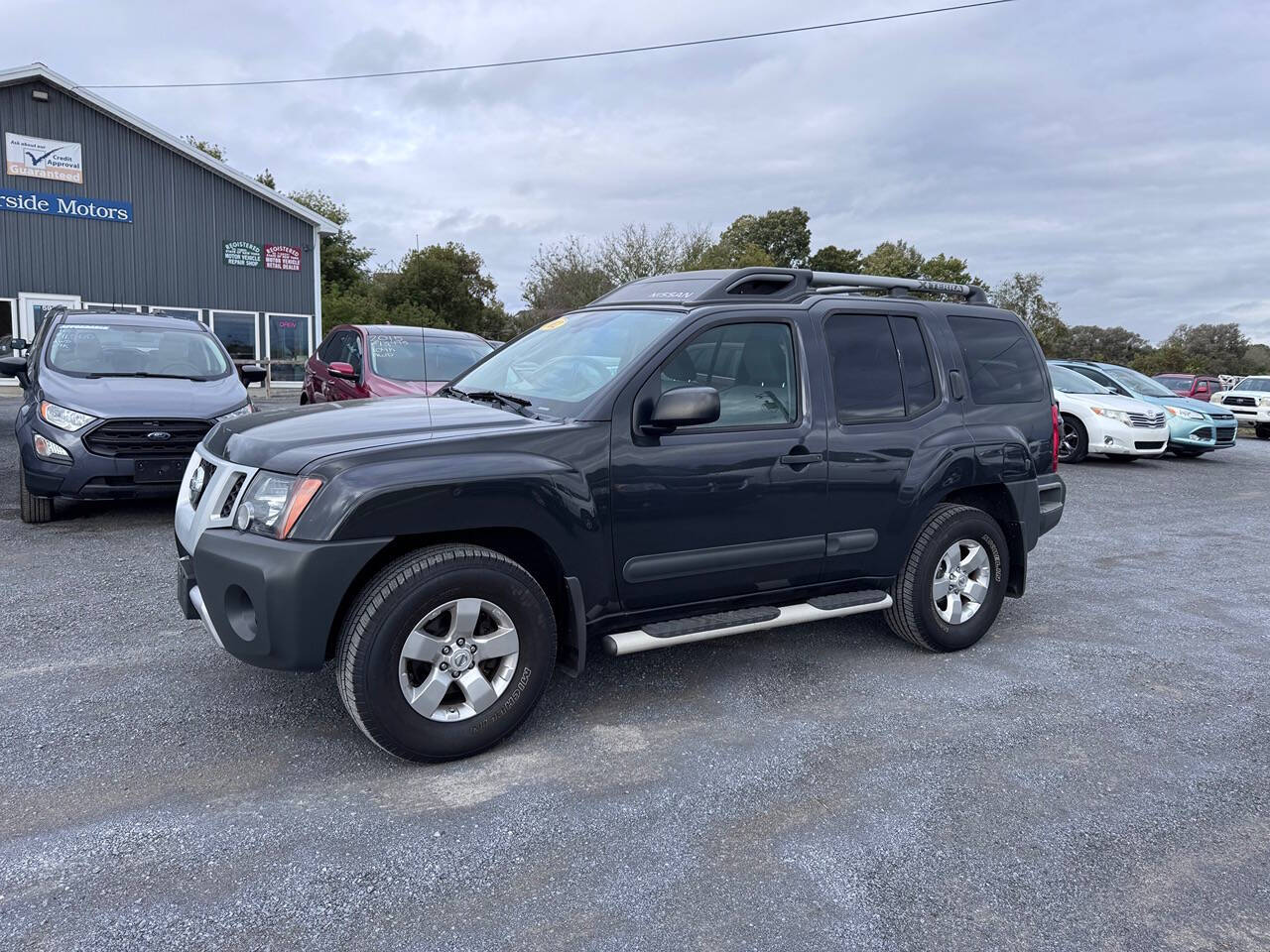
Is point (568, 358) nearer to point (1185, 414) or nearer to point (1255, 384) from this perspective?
point (1185, 414)

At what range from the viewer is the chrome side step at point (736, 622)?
3.62m

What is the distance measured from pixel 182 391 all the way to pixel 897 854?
647 cm

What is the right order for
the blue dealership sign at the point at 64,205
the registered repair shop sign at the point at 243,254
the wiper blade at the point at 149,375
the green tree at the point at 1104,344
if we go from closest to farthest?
the wiper blade at the point at 149,375 < the blue dealership sign at the point at 64,205 < the registered repair shop sign at the point at 243,254 < the green tree at the point at 1104,344

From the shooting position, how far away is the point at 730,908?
2.48 meters

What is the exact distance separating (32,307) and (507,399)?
2335 cm

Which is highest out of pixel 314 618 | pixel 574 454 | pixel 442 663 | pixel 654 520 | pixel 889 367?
pixel 889 367

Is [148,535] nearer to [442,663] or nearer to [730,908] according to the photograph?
[442,663]

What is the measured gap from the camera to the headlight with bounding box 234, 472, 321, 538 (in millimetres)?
3070

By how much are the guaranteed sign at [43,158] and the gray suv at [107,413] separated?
702 inches

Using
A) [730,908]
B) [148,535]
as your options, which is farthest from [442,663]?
[148,535]

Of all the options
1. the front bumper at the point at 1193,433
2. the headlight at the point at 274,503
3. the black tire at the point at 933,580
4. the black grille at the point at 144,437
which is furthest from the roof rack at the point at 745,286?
the front bumper at the point at 1193,433

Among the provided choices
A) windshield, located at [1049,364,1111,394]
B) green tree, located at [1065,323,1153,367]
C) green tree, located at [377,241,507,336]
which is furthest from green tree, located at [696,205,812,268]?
windshield, located at [1049,364,1111,394]

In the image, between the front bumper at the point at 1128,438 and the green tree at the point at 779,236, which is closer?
the front bumper at the point at 1128,438

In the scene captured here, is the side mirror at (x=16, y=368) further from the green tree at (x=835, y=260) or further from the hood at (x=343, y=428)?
the green tree at (x=835, y=260)
